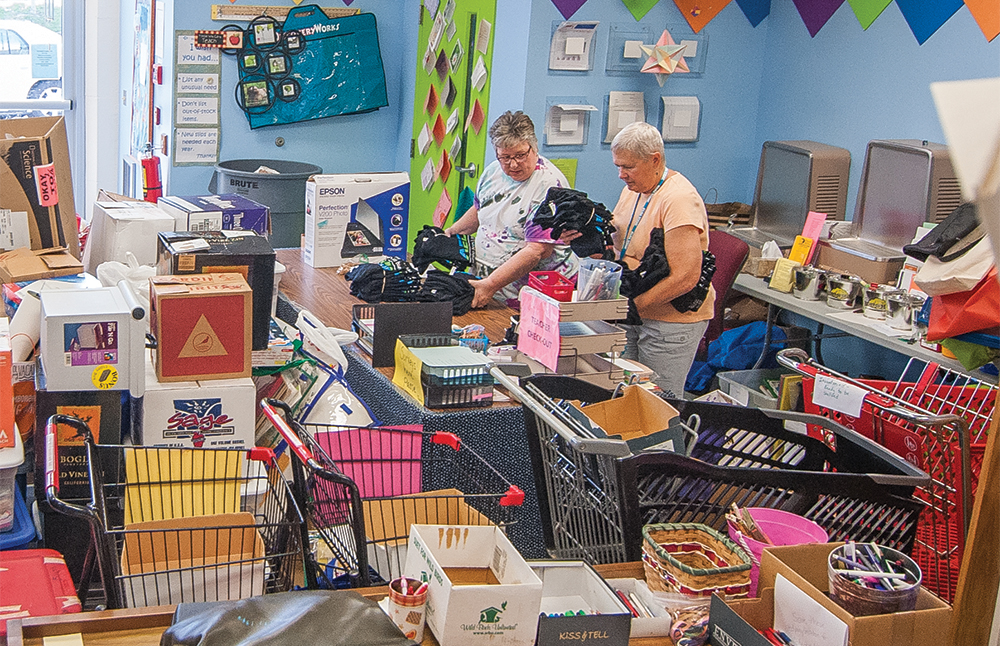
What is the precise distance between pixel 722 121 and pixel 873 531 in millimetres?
4462

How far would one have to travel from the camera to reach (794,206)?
5562mm

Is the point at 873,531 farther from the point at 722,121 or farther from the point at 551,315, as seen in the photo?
the point at 722,121

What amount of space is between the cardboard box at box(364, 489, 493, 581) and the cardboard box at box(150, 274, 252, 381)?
793 millimetres

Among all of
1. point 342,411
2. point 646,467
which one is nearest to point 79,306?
point 342,411

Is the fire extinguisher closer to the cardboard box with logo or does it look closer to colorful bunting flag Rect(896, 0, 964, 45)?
the cardboard box with logo

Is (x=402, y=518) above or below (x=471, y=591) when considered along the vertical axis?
below

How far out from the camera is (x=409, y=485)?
2.46 m

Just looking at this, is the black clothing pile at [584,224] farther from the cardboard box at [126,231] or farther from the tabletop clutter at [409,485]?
the cardboard box at [126,231]

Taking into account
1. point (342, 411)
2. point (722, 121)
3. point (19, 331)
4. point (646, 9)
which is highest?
point (646, 9)

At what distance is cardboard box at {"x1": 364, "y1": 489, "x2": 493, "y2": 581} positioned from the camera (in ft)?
6.48

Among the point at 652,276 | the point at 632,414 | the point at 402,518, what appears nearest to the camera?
the point at 402,518

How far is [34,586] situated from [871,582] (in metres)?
1.71

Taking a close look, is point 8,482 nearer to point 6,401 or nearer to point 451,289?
point 6,401

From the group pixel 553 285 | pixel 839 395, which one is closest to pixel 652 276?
pixel 553 285
